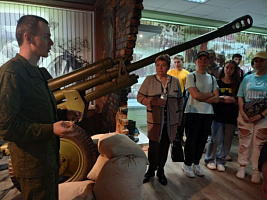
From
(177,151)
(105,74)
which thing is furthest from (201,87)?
(105,74)

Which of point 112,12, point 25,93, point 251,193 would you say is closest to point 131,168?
point 25,93

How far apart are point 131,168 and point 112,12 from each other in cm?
217

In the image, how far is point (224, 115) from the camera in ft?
8.52

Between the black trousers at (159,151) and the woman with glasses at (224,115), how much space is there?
2.66 ft

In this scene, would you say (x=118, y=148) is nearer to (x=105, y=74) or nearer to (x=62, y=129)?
(x=105, y=74)

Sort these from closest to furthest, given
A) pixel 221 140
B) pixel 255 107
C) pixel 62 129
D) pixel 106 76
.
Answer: pixel 62 129, pixel 106 76, pixel 255 107, pixel 221 140

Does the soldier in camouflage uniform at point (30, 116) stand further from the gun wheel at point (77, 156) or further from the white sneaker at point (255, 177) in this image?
the white sneaker at point (255, 177)

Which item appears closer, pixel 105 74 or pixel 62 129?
pixel 62 129

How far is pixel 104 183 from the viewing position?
1690 mm

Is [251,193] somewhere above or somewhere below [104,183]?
below

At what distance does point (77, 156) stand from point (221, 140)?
6.26 feet

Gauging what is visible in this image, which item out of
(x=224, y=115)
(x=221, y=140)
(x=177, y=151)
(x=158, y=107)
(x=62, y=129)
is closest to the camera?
(x=62, y=129)

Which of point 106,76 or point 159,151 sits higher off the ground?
point 106,76

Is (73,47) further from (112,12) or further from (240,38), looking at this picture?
(240,38)
